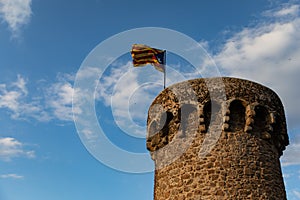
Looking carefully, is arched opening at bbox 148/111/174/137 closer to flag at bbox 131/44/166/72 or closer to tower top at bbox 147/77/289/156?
tower top at bbox 147/77/289/156

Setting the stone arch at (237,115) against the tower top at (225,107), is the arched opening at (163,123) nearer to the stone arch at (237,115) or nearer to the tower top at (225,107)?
the tower top at (225,107)

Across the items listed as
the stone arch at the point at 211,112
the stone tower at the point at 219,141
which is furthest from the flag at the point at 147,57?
the stone arch at the point at 211,112

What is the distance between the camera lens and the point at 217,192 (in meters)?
10.6

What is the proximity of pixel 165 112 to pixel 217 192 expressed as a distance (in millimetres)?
3157

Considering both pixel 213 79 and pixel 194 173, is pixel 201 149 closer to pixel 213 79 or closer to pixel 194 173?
pixel 194 173

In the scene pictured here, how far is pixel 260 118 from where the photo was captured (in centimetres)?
1191

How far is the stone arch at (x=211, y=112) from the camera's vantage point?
38.3ft

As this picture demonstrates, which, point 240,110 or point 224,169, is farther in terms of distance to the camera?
point 240,110

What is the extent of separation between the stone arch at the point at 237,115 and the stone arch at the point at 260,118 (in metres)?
0.37

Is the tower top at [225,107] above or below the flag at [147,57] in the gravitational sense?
below

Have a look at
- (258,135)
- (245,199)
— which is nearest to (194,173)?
(245,199)

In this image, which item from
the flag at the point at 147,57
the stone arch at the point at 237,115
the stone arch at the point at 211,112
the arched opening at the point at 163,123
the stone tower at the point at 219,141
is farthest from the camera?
the flag at the point at 147,57

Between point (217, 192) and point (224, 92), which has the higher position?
point (224, 92)

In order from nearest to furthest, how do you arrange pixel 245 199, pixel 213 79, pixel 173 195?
pixel 245 199
pixel 173 195
pixel 213 79
